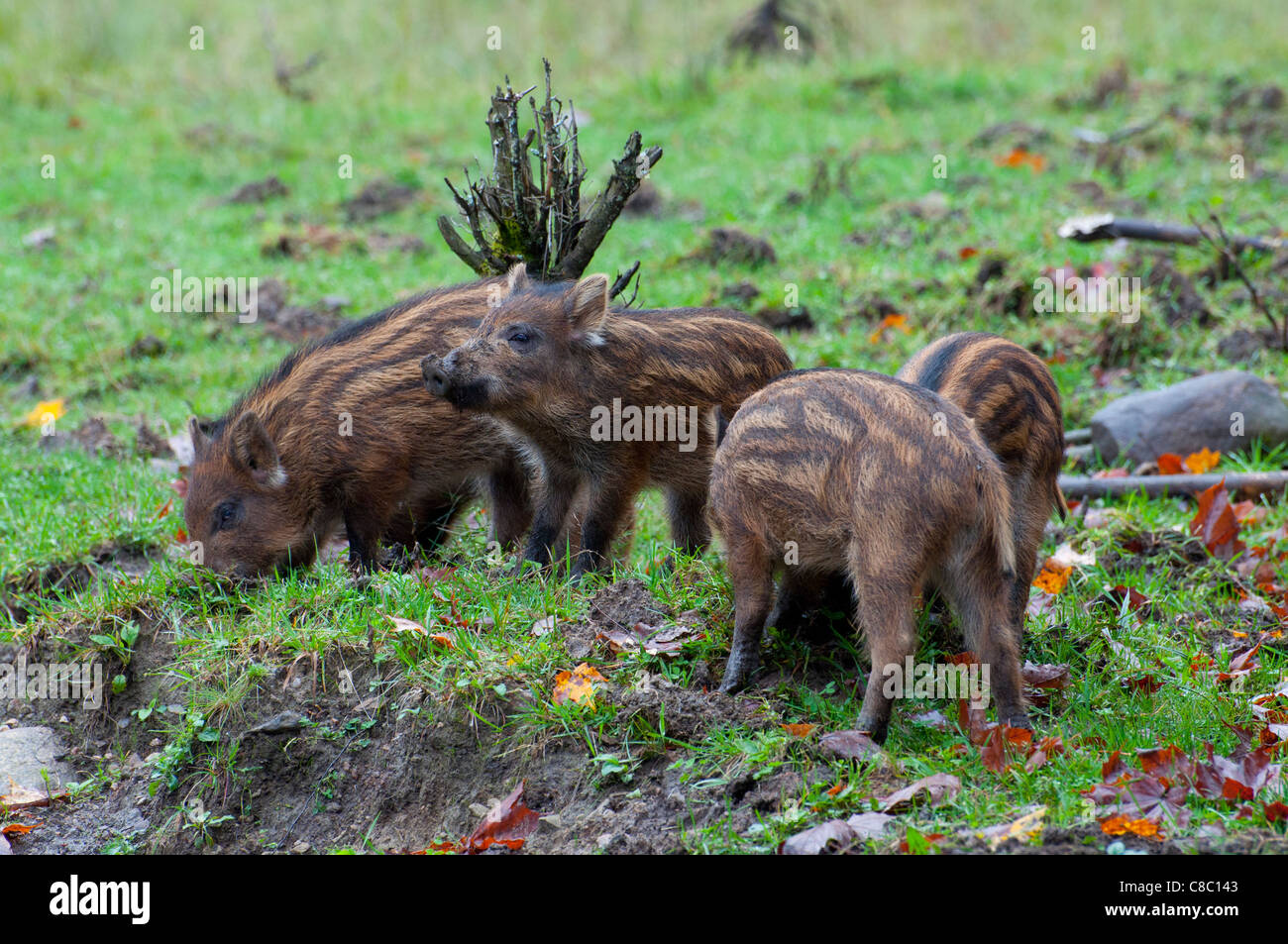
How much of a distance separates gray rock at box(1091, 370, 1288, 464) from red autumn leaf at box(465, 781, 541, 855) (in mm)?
4367

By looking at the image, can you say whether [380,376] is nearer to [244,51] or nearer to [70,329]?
[70,329]

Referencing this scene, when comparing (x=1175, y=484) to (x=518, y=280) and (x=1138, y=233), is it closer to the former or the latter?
(x=1138, y=233)

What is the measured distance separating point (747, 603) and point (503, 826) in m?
1.11

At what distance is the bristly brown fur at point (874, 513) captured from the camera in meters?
4.26

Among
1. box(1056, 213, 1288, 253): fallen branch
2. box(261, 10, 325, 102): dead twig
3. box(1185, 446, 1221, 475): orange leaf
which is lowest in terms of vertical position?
box(1185, 446, 1221, 475): orange leaf

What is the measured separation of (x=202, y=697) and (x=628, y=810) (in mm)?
1810

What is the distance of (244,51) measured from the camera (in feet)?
55.3

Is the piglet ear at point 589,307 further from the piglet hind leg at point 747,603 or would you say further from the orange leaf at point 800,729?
the orange leaf at point 800,729

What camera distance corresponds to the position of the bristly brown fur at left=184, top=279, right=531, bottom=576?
6059 mm

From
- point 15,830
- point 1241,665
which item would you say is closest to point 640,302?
point 1241,665

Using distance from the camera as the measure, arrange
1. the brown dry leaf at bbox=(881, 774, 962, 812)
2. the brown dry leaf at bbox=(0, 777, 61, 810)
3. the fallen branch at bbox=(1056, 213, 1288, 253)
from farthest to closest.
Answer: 1. the fallen branch at bbox=(1056, 213, 1288, 253)
2. the brown dry leaf at bbox=(0, 777, 61, 810)
3. the brown dry leaf at bbox=(881, 774, 962, 812)

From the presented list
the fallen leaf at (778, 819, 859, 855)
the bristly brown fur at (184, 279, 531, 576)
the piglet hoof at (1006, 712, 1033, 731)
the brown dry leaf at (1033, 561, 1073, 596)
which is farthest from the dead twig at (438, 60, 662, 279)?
the fallen leaf at (778, 819, 859, 855)

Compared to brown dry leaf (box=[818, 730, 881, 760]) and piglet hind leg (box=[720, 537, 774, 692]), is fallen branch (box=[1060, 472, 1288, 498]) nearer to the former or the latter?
piglet hind leg (box=[720, 537, 774, 692])

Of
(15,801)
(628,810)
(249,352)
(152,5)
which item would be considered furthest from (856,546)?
(152,5)
